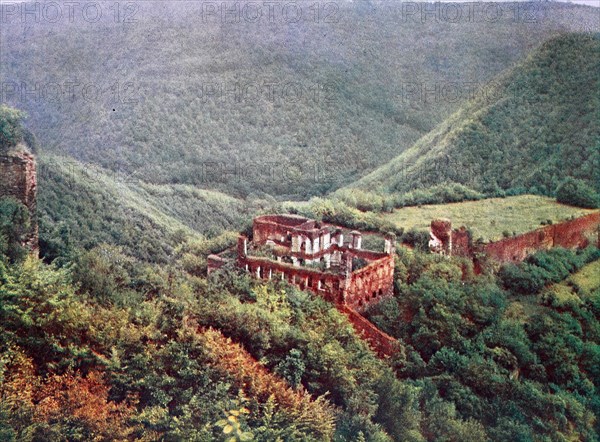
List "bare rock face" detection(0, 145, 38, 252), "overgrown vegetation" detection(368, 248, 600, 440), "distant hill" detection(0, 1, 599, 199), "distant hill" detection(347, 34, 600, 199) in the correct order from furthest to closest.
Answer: "distant hill" detection(347, 34, 600, 199) → "overgrown vegetation" detection(368, 248, 600, 440) → "distant hill" detection(0, 1, 599, 199) → "bare rock face" detection(0, 145, 38, 252)

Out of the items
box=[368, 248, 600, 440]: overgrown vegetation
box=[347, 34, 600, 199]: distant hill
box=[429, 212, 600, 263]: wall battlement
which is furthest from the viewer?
box=[347, 34, 600, 199]: distant hill

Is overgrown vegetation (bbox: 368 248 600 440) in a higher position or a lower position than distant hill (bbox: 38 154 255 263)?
lower

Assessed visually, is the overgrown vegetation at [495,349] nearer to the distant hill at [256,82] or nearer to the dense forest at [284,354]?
the dense forest at [284,354]

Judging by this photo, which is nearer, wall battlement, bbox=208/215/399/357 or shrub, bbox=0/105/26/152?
shrub, bbox=0/105/26/152

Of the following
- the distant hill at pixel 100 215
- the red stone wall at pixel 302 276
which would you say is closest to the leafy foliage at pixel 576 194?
the red stone wall at pixel 302 276

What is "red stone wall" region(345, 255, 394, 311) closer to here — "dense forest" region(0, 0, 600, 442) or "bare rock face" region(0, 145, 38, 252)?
"dense forest" region(0, 0, 600, 442)

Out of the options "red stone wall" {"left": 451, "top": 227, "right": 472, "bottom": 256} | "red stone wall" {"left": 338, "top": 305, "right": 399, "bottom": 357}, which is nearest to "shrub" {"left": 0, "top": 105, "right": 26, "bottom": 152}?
"red stone wall" {"left": 338, "top": 305, "right": 399, "bottom": 357}

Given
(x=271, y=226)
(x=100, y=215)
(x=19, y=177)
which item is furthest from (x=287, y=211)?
(x=19, y=177)

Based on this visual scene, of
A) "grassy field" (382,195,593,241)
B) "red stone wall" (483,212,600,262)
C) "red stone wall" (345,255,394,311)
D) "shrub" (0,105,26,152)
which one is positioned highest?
"shrub" (0,105,26,152)
